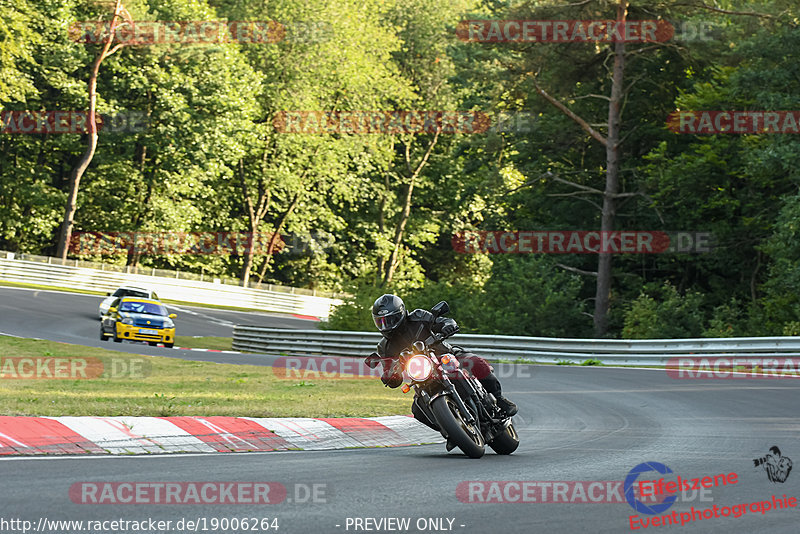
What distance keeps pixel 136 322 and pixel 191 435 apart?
63.4 feet

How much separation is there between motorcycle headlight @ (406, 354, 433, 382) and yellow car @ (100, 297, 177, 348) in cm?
2053

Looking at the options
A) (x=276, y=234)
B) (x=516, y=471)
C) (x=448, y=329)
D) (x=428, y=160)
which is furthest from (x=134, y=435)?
(x=428, y=160)

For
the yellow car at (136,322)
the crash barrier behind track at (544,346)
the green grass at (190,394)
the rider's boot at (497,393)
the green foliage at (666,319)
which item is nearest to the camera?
the rider's boot at (497,393)

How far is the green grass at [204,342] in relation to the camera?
31625mm

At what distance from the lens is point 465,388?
346 inches

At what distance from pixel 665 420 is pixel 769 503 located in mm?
5793

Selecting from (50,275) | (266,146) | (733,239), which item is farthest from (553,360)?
(266,146)

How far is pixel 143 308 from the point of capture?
2809 centimetres

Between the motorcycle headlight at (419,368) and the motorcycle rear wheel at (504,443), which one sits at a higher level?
the motorcycle headlight at (419,368)

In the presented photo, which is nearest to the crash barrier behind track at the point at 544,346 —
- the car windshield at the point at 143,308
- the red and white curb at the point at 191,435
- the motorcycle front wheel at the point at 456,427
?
the car windshield at the point at 143,308

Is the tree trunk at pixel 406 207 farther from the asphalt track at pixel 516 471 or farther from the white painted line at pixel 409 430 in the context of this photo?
the white painted line at pixel 409 430

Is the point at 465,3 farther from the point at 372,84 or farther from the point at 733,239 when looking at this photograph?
the point at 733,239

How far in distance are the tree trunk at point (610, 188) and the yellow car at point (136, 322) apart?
13.8 meters

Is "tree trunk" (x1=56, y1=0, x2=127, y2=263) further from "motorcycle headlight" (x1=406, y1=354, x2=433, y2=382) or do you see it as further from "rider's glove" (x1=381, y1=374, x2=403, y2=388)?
"motorcycle headlight" (x1=406, y1=354, x2=433, y2=382)
